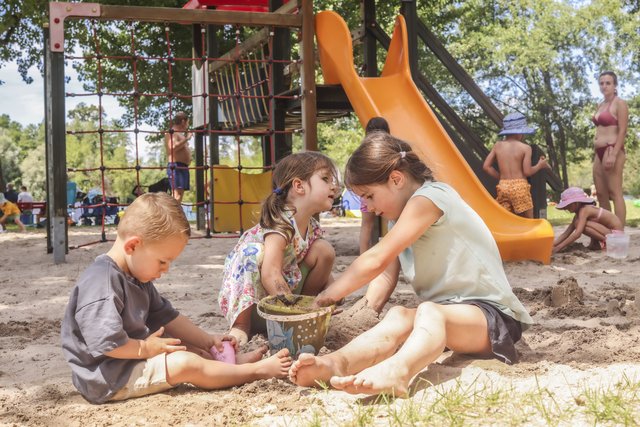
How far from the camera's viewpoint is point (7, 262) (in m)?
7.08

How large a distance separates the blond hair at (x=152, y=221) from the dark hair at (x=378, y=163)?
27.5 inches

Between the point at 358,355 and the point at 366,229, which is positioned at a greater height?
the point at 366,229

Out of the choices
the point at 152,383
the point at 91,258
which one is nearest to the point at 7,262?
the point at 91,258

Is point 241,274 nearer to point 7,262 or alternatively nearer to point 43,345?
point 43,345

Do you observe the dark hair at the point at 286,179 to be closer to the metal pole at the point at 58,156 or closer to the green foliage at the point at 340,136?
the metal pole at the point at 58,156

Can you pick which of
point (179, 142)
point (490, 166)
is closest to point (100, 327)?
point (490, 166)

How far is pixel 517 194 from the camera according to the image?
22.9ft

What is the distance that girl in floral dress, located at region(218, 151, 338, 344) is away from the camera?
3178mm

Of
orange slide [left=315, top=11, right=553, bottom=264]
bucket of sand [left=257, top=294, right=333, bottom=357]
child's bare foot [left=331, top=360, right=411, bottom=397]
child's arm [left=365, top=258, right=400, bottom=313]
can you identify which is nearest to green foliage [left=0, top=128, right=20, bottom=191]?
orange slide [left=315, top=11, right=553, bottom=264]

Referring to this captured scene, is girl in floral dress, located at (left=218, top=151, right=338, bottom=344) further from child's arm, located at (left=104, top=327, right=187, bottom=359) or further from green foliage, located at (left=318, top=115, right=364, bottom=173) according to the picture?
green foliage, located at (left=318, top=115, right=364, bottom=173)

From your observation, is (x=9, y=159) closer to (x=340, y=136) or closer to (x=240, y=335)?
(x=340, y=136)

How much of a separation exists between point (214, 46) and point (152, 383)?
27.2 feet

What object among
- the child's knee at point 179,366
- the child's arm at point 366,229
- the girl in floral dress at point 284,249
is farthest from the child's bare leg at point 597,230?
the child's knee at point 179,366

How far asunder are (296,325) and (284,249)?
635mm
